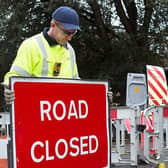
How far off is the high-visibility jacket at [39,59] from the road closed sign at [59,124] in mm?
243

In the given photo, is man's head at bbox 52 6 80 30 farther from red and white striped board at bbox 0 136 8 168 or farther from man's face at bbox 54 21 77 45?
red and white striped board at bbox 0 136 8 168

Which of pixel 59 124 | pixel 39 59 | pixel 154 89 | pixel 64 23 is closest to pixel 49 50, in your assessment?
pixel 39 59

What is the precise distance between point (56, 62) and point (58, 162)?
2.62 ft

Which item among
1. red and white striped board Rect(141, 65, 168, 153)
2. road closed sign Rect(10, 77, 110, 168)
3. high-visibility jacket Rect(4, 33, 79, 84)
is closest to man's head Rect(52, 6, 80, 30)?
high-visibility jacket Rect(4, 33, 79, 84)

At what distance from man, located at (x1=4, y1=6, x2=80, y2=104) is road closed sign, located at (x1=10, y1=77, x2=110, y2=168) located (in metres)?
0.25

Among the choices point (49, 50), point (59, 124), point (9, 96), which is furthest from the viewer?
point (49, 50)

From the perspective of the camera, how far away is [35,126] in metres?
3.17

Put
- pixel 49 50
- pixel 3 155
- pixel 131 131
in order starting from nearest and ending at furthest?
pixel 49 50
pixel 3 155
pixel 131 131

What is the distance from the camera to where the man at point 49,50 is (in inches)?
136

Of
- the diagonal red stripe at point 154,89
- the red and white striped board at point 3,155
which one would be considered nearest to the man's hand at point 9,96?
the red and white striped board at point 3,155

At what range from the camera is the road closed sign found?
3.08 m

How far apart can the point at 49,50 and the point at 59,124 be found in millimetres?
621

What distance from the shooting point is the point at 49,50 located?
3584 millimetres

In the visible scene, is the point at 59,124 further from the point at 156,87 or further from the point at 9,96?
the point at 156,87
